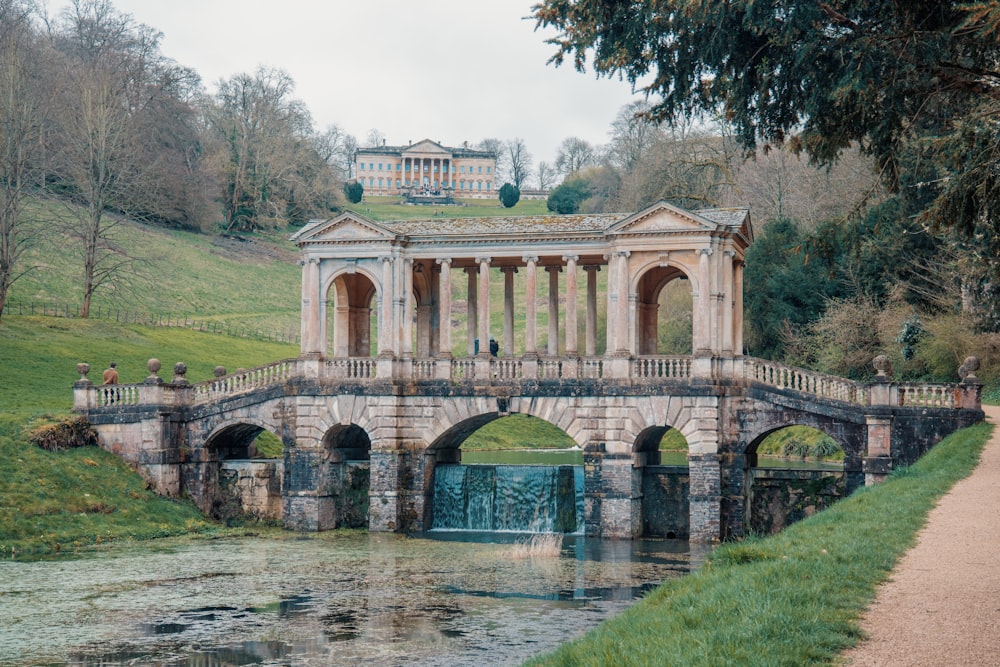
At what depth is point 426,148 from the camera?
151000 millimetres

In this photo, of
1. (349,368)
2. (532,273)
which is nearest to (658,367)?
(532,273)

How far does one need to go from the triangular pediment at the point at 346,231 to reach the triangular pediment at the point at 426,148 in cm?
11419

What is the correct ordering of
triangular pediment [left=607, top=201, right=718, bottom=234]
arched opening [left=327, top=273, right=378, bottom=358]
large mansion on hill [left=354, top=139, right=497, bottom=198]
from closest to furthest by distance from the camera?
triangular pediment [left=607, top=201, right=718, bottom=234] < arched opening [left=327, top=273, right=378, bottom=358] < large mansion on hill [left=354, top=139, right=497, bottom=198]

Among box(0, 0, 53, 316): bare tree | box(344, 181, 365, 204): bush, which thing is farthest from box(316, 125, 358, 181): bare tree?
box(0, 0, 53, 316): bare tree

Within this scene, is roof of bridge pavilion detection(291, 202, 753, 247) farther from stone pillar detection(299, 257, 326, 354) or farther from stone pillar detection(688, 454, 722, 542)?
stone pillar detection(688, 454, 722, 542)

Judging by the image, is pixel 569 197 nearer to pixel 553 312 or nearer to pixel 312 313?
pixel 553 312

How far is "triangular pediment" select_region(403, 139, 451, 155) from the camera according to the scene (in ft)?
494

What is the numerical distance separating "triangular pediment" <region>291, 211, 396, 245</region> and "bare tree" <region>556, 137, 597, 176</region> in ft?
301

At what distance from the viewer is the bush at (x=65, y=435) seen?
35.9 metres

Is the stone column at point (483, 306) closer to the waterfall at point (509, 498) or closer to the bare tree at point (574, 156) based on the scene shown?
the waterfall at point (509, 498)

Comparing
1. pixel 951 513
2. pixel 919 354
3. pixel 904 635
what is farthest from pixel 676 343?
pixel 904 635

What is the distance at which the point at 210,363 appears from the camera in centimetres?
5562

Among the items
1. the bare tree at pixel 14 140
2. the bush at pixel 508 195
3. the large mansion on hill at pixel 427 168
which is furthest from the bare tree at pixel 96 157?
the large mansion on hill at pixel 427 168

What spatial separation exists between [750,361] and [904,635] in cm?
2283
